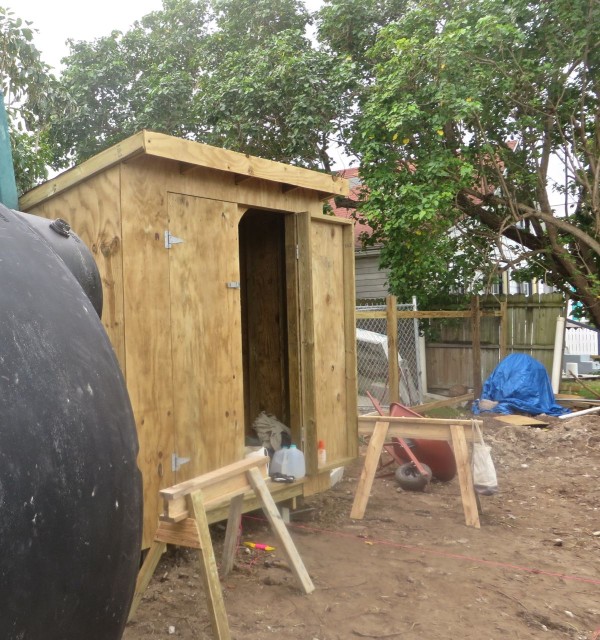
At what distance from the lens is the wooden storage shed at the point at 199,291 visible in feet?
12.4

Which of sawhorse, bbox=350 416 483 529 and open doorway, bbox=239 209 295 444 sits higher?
open doorway, bbox=239 209 295 444

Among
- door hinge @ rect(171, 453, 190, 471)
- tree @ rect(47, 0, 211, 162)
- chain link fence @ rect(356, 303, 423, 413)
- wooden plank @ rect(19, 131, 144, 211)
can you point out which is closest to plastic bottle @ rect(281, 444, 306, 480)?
door hinge @ rect(171, 453, 190, 471)

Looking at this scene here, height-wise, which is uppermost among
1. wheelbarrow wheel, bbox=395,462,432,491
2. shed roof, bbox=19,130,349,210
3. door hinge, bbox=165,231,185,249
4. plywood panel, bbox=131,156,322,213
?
shed roof, bbox=19,130,349,210

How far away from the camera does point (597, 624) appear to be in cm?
330

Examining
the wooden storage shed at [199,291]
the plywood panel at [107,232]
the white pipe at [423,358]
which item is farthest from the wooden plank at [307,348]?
the white pipe at [423,358]

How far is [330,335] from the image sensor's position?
5.21m

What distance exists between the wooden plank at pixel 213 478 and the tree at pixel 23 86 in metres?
6.02

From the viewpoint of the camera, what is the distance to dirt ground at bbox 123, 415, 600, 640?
10.8 ft

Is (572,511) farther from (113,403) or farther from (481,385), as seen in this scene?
(481,385)

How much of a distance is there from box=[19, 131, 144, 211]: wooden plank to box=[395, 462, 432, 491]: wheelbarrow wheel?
13.0ft

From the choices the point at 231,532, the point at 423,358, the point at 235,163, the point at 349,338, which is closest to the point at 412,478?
the point at 349,338

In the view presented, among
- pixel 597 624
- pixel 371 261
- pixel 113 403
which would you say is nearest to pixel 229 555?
pixel 597 624

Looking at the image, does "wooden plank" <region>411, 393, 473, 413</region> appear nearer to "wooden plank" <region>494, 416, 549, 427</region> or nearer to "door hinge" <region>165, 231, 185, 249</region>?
"wooden plank" <region>494, 416, 549, 427</region>

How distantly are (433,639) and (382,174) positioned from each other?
7.63m
